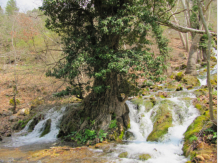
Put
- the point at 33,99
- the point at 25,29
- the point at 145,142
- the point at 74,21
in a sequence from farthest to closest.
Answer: the point at 25,29 < the point at 33,99 < the point at 74,21 < the point at 145,142

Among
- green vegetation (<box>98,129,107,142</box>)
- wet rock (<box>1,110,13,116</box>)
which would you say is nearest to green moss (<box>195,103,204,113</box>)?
green vegetation (<box>98,129,107,142</box>)

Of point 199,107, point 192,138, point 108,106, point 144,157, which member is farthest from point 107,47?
point 199,107

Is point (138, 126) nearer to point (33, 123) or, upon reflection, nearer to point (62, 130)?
point (62, 130)

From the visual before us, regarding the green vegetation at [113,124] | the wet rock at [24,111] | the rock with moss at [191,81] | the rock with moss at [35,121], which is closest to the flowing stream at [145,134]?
the rock with moss at [35,121]

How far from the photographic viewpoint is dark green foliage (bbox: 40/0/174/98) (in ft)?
23.6

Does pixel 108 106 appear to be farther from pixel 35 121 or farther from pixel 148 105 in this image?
pixel 35 121

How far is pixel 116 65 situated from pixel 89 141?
3.82 meters

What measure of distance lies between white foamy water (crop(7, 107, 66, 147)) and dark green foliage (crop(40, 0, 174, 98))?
306cm

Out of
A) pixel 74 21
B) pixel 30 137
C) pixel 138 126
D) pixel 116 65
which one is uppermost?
pixel 74 21

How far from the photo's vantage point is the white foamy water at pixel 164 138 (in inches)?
243

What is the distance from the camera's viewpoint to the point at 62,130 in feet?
32.0

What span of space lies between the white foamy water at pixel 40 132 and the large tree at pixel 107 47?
2.53 m

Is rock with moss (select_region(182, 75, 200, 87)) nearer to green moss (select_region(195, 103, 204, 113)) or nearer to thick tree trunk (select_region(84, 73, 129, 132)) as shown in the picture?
green moss (select_region(195, 103, 204, 113))

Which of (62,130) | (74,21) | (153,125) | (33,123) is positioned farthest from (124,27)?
(33,123)
